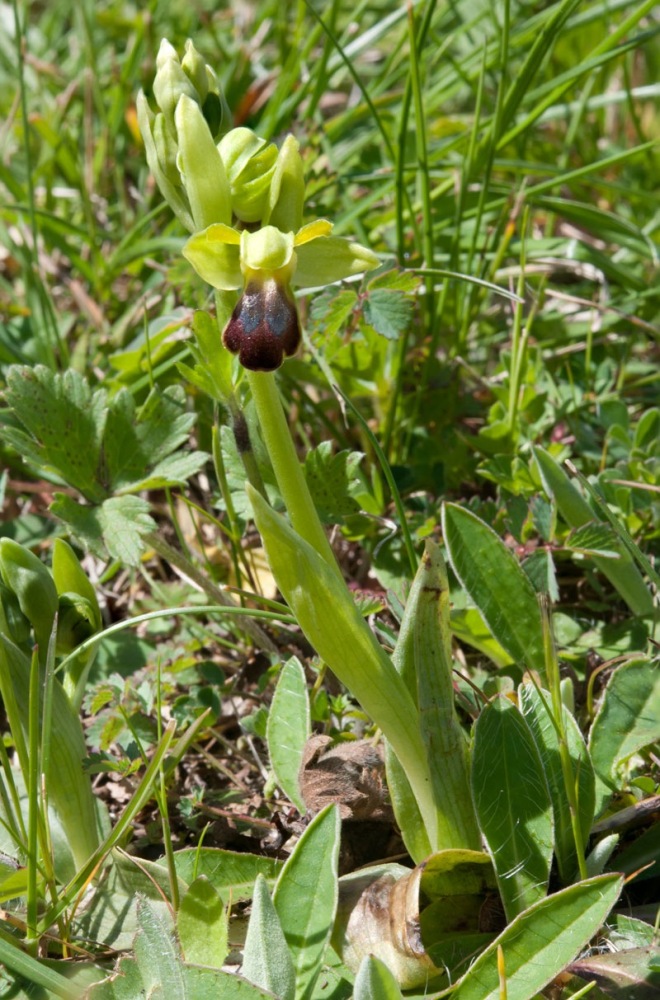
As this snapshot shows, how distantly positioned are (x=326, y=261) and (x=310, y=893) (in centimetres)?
82

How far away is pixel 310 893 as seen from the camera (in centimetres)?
133

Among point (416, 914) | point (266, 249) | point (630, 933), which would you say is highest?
point (266, 249)

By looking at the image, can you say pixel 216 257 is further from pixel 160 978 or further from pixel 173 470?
pixel 160 978

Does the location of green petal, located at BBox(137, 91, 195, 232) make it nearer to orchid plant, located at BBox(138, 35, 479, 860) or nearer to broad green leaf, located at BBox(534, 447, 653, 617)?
orchid plant, located at BBox(138, 35, 479, 860)

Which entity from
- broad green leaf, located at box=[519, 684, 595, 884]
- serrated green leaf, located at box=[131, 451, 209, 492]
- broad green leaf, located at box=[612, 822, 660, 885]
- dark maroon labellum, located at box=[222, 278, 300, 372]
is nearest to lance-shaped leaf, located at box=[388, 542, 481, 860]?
broad green leaf, located at box=[519, 684, 595, 884]

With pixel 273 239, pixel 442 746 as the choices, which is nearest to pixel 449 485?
pixel 442 746

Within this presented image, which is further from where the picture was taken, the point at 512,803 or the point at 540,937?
the point at 512,803

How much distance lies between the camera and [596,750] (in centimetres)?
153

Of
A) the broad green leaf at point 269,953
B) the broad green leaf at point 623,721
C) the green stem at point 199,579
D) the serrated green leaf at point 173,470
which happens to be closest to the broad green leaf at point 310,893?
the broad green leaf at point 269,953

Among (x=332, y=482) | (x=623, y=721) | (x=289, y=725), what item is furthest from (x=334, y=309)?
(x=623, y=721)

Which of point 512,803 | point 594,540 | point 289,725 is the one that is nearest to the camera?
point 512,803

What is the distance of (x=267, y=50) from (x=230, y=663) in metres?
2.59

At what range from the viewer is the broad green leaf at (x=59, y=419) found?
1730 mm

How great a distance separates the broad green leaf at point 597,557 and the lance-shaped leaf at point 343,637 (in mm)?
588
